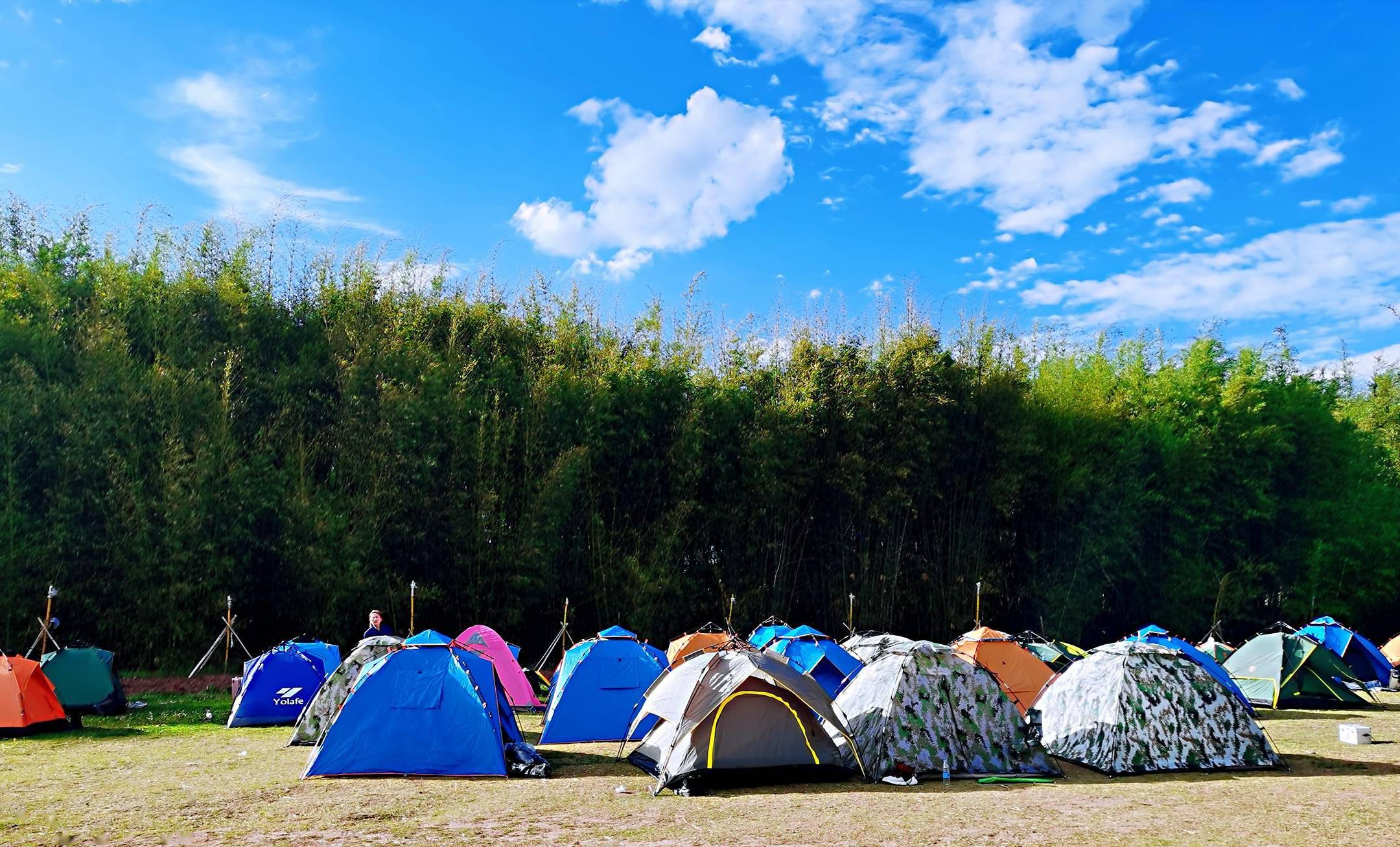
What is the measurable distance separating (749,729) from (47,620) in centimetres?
848

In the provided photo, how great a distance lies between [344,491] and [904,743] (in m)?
7.98

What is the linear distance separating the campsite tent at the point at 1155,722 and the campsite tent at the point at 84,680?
8877 mm

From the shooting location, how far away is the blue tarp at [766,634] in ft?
36.0

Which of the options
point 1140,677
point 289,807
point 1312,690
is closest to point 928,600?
point 1312,690

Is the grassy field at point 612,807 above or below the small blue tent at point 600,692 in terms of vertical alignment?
below

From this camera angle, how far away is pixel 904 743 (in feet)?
23.8

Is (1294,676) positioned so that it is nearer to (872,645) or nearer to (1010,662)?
(1010,662)

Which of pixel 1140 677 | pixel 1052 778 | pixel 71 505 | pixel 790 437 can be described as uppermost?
pixel 790 437

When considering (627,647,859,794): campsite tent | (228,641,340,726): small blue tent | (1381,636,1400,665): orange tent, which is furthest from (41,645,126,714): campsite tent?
(1381,636,1400,665): orange tent

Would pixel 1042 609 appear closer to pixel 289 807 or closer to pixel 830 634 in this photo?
pixel 830 634

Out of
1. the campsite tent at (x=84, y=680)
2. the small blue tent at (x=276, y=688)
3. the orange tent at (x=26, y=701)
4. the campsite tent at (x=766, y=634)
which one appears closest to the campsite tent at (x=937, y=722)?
the campsite tent at (x=766, y=634)

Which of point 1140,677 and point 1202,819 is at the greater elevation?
point 1140,677

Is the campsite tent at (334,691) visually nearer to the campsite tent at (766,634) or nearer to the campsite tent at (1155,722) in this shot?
the campsite tent at (766,634)

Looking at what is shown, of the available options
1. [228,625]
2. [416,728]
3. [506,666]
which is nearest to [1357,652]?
[506,666]
